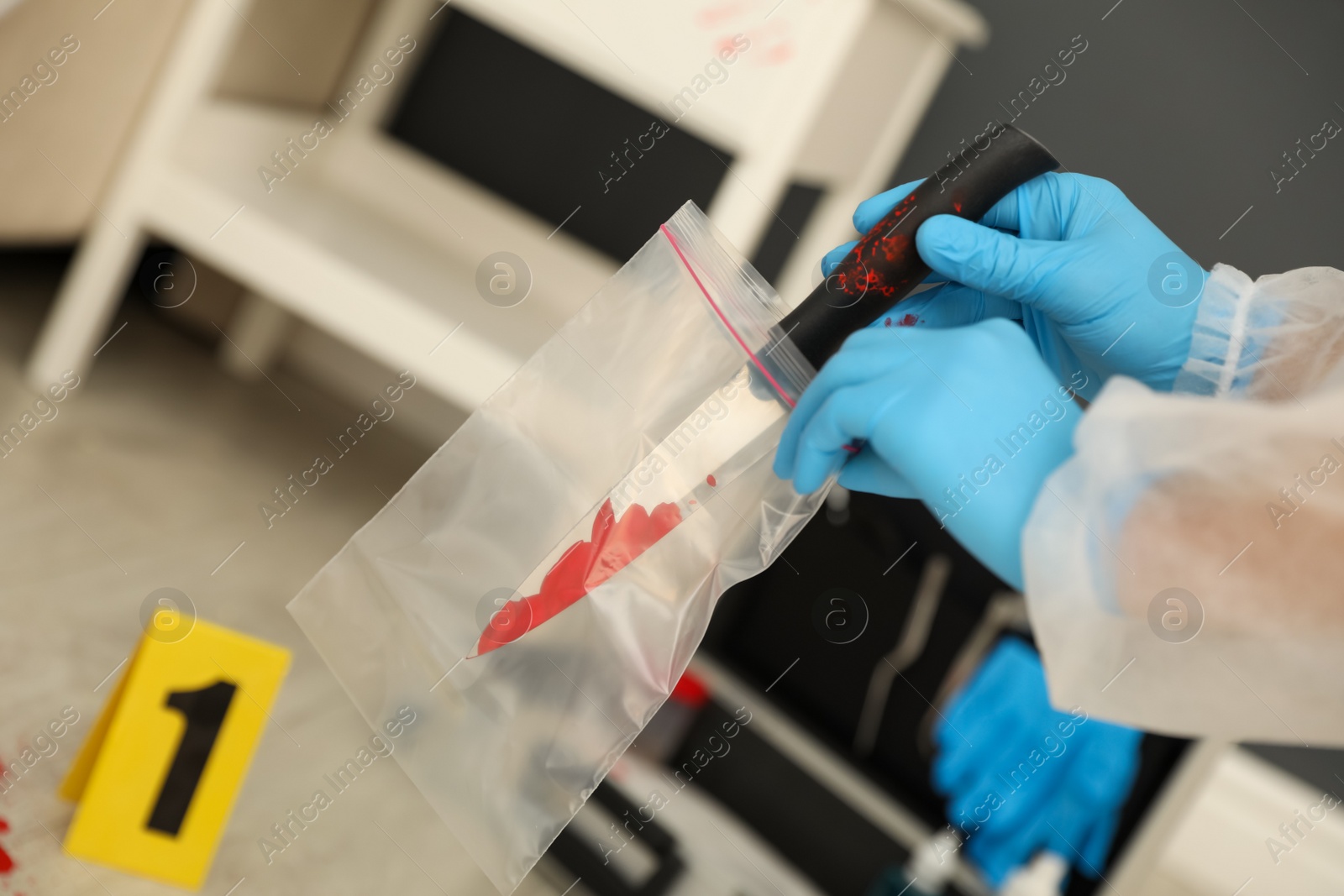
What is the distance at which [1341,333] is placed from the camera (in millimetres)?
602

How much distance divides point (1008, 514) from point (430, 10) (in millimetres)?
1401

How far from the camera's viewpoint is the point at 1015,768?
104 centimetres

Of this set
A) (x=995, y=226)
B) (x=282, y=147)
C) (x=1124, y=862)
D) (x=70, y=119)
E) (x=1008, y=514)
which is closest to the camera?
(x=1008, y=514)

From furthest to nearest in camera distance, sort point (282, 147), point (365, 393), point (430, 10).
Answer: point (365, 393) < point (430, 10) < point (282, 147)

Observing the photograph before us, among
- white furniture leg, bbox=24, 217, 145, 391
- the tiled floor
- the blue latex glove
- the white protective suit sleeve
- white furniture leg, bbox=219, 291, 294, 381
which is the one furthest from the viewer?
white furniture leg, bbox=219, 291, 294, 381

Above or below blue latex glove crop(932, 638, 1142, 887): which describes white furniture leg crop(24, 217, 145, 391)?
above

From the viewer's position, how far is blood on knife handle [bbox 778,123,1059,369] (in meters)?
0.57

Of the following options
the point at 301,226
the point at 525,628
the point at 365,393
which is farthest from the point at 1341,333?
the point at 365,393

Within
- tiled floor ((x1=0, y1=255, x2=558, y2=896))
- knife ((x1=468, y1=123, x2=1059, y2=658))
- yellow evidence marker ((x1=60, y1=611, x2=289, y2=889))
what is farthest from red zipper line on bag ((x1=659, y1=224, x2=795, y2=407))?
tiled floor ((x1=0, y1=255, x2=558, y2=896))

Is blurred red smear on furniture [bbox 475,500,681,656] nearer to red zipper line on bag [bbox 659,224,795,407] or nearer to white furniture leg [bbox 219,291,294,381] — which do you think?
red zipper line on bag [bbox 659,224,795,407]

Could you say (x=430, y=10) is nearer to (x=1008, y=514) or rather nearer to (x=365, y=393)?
(x=365, y=393)

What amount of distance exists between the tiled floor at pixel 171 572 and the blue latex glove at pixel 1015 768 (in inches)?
17.7

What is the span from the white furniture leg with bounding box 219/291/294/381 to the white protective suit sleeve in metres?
1.40

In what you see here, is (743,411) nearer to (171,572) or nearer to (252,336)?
(171,572)
